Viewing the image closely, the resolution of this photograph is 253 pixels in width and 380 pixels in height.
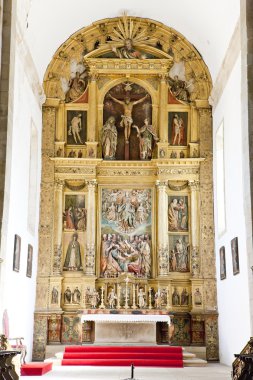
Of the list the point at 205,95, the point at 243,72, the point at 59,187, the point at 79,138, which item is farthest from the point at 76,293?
Answer: the point at 243,72

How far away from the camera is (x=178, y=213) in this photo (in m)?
20.4

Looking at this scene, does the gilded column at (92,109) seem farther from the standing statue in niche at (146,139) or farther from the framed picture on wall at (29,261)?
the framed picture on wall at (29,261)

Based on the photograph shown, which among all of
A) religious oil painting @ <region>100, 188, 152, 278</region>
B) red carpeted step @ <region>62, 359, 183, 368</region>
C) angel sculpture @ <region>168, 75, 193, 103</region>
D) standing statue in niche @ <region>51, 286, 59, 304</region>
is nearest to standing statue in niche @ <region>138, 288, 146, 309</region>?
religious oil painting @ <region>100, 188, 152, 278</region>

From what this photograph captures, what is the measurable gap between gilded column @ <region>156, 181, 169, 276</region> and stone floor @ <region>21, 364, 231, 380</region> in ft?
13.2

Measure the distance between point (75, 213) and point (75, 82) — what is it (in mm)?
4497

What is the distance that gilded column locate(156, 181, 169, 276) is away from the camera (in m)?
19.7

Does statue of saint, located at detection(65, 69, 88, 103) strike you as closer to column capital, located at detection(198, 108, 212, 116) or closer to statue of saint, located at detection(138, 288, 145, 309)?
column capital, located at detection(198, 108, 212, 116)

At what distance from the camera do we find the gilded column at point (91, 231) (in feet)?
64.4

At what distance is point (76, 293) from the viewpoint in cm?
1972

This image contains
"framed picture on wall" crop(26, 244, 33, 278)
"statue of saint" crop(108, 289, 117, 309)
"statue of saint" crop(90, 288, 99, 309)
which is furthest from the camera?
"statue of saint" crop(90, 288, 99, 309)

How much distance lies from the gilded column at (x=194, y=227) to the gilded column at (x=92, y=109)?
356 centimetres

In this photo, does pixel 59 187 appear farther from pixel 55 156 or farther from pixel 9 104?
pixel 9 104

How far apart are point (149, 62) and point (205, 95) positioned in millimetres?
2167

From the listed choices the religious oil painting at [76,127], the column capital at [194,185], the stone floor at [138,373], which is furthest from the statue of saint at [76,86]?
the stone floor at [138,373]
